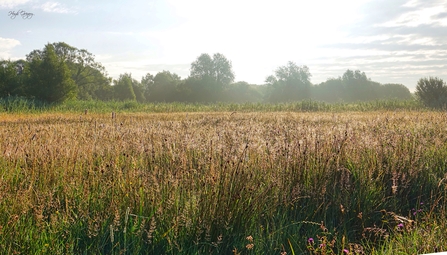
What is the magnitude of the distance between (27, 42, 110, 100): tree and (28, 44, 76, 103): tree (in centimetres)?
1741

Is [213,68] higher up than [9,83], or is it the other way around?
[213,68]

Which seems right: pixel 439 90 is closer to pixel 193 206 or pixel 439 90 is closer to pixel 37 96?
pixel 193 206

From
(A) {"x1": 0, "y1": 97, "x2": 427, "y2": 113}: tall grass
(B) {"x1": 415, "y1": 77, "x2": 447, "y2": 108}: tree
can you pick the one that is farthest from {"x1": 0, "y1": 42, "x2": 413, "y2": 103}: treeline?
(B) {"x1": 415, "y1": 77, "x2": 447, "y2": 108}: tree

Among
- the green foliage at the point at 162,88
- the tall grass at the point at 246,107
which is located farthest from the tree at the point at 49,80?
the green foliage at the point at 162,88

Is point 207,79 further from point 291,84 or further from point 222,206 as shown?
point 222,206

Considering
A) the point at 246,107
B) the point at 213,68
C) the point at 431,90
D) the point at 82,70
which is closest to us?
the point at 431,90

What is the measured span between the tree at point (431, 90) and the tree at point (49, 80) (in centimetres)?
2715

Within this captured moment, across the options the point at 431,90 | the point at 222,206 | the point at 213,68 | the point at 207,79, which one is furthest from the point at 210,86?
the point at 222,206

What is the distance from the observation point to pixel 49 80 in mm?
28844

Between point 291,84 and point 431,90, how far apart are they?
34.2 m

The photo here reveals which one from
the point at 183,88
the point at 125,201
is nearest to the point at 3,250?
the point at 125,201

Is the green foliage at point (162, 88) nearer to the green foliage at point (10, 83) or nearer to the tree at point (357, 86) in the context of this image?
the green foliage at point (10, 83)

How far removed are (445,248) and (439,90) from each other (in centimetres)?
2556

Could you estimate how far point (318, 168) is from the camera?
13.0ft
